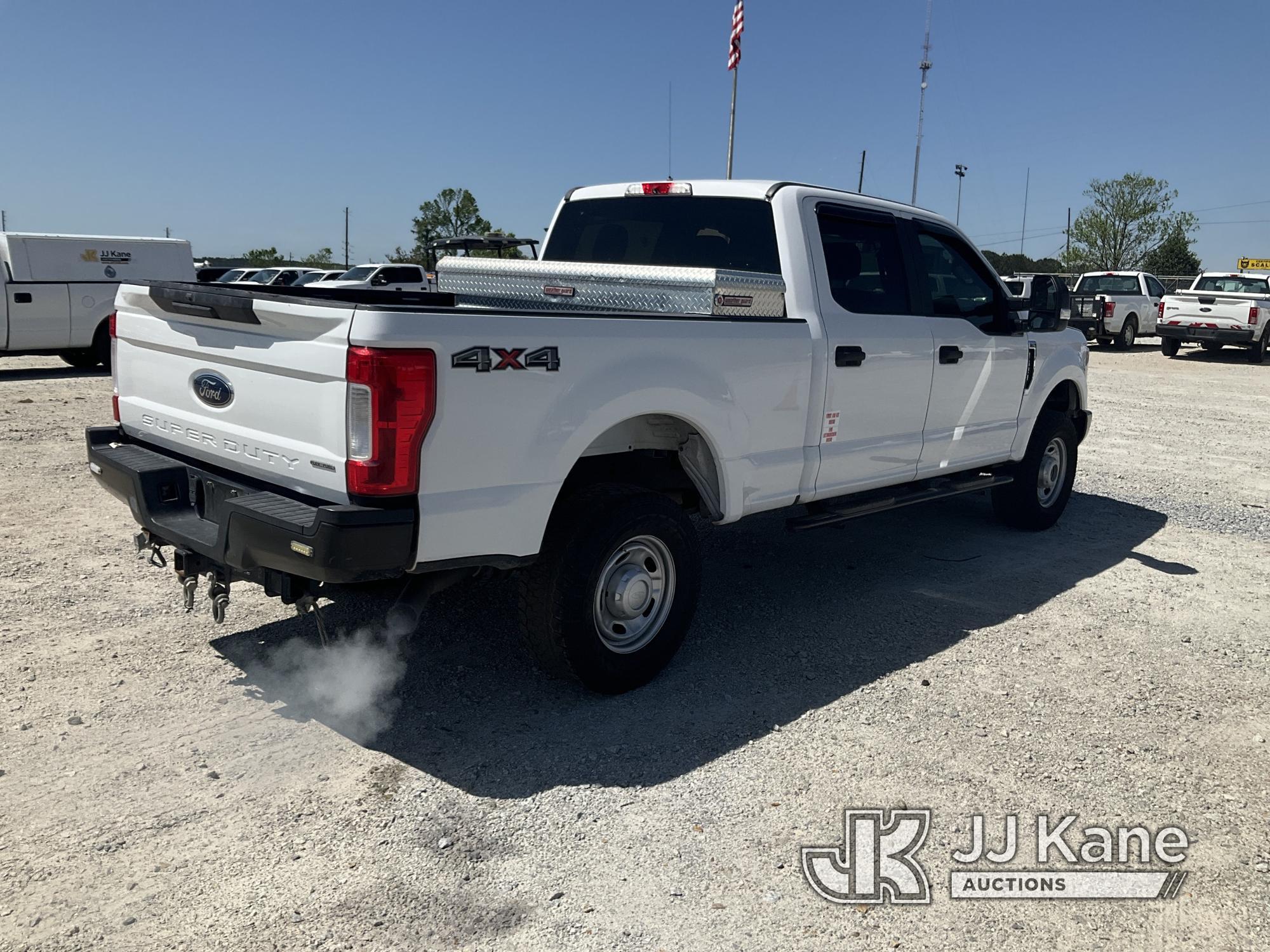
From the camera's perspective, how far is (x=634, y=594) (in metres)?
4.16

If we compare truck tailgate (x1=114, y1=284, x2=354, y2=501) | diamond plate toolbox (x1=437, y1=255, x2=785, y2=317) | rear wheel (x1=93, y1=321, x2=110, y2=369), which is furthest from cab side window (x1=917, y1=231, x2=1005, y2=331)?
rear wheel (x1=93, y1=321, x2=110, y2=369)

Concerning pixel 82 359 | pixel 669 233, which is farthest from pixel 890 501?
pixel 82 359

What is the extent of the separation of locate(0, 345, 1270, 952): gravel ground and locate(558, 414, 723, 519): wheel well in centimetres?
84

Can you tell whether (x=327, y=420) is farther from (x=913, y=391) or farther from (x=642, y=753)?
(x=913, y=391)

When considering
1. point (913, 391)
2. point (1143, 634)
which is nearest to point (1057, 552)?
point (1143, 634)

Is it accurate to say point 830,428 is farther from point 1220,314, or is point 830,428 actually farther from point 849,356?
point 1220,314

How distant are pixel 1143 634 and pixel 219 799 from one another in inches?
172

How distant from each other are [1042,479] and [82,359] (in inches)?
602

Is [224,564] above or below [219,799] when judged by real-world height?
above

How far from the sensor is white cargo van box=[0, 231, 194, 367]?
14516 mm

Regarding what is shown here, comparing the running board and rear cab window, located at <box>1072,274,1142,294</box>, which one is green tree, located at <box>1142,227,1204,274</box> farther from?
the running board

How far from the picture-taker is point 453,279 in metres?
5.38

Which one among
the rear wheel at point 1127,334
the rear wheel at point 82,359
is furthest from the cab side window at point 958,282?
the rear wheel at point 1127,334

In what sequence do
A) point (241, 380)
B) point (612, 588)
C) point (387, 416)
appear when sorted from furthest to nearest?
1. point (612, 588)
2. point (241, 380)
3. point (387, 416)
